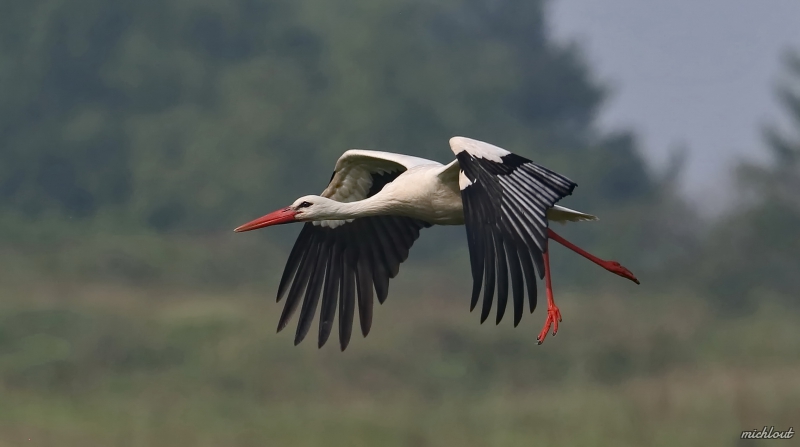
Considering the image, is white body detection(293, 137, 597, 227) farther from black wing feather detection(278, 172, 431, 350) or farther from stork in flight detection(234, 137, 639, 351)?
black wing feather detection(278, 172, 431, 350)

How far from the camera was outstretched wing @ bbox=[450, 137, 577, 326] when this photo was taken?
18.5 feet

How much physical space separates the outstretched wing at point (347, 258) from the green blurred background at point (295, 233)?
17.5 ft

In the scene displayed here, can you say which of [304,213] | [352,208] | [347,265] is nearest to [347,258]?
[347,265]

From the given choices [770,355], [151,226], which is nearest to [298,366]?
[770,355]

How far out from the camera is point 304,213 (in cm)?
730

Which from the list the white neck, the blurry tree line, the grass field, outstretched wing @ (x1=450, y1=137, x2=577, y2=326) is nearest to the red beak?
the white neck

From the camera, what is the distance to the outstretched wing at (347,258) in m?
7.75

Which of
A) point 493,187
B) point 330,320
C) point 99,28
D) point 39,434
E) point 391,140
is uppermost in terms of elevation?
point 99,28

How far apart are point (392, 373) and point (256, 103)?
39.6 ft

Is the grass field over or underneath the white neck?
underneath

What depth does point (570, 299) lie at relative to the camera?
16.2m

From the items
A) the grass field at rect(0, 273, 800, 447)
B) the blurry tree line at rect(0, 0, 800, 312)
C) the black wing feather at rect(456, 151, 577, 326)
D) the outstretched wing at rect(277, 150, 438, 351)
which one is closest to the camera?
the black wing feather at rect(456, 151, 577, 326)

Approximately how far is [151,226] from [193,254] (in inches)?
111

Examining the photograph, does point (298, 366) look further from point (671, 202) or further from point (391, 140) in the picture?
point (391, 140)
